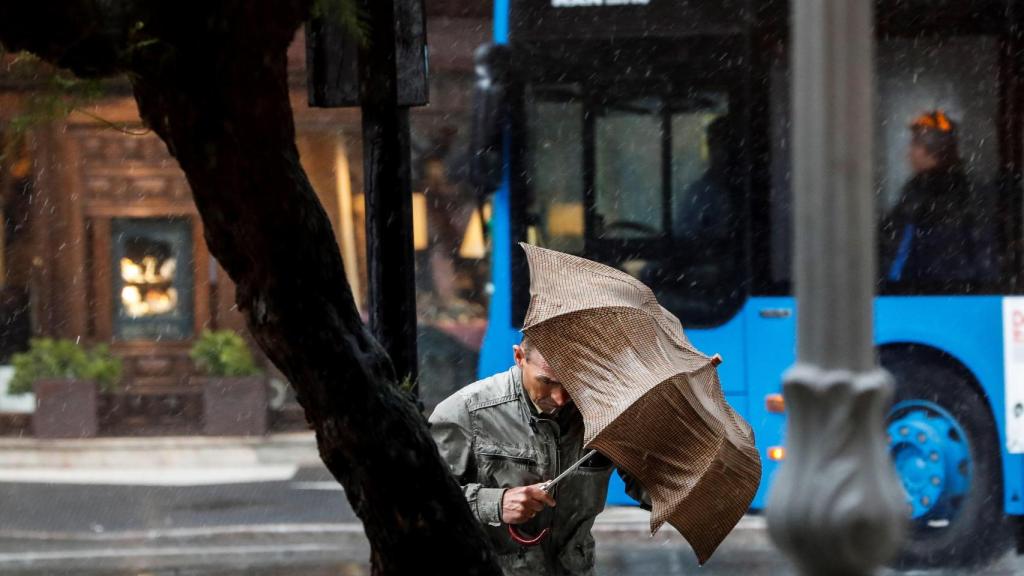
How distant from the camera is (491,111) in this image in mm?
9555

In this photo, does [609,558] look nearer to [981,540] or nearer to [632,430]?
[981,540]

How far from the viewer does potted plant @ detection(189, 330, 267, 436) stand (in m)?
15.0

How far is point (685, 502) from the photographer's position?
3.78 metres

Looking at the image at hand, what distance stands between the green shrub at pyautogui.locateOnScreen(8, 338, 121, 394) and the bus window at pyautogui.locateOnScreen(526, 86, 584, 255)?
697cm

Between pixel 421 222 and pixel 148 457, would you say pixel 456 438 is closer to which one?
pixel 148 457

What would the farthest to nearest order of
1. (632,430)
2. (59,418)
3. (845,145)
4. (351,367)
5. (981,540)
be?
(59,418) < (981,540) < (632,430) < (351,367) < (845,145)

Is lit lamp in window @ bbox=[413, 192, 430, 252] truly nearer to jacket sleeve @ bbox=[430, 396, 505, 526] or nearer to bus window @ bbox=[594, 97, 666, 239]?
bus window @ bbox=[594, 97, 666, 239]

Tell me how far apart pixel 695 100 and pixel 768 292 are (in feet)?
4.16

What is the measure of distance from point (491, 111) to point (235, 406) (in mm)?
6425

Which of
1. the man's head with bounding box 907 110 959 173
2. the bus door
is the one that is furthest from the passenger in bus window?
the bus door

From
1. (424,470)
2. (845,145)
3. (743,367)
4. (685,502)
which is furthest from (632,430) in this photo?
(743,367)

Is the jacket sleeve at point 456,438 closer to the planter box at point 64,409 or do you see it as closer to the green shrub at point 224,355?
the green shrub at point 224,355

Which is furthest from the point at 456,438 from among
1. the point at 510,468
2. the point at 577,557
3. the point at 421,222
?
the point at 421,222

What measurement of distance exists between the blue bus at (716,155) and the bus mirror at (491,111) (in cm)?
1
